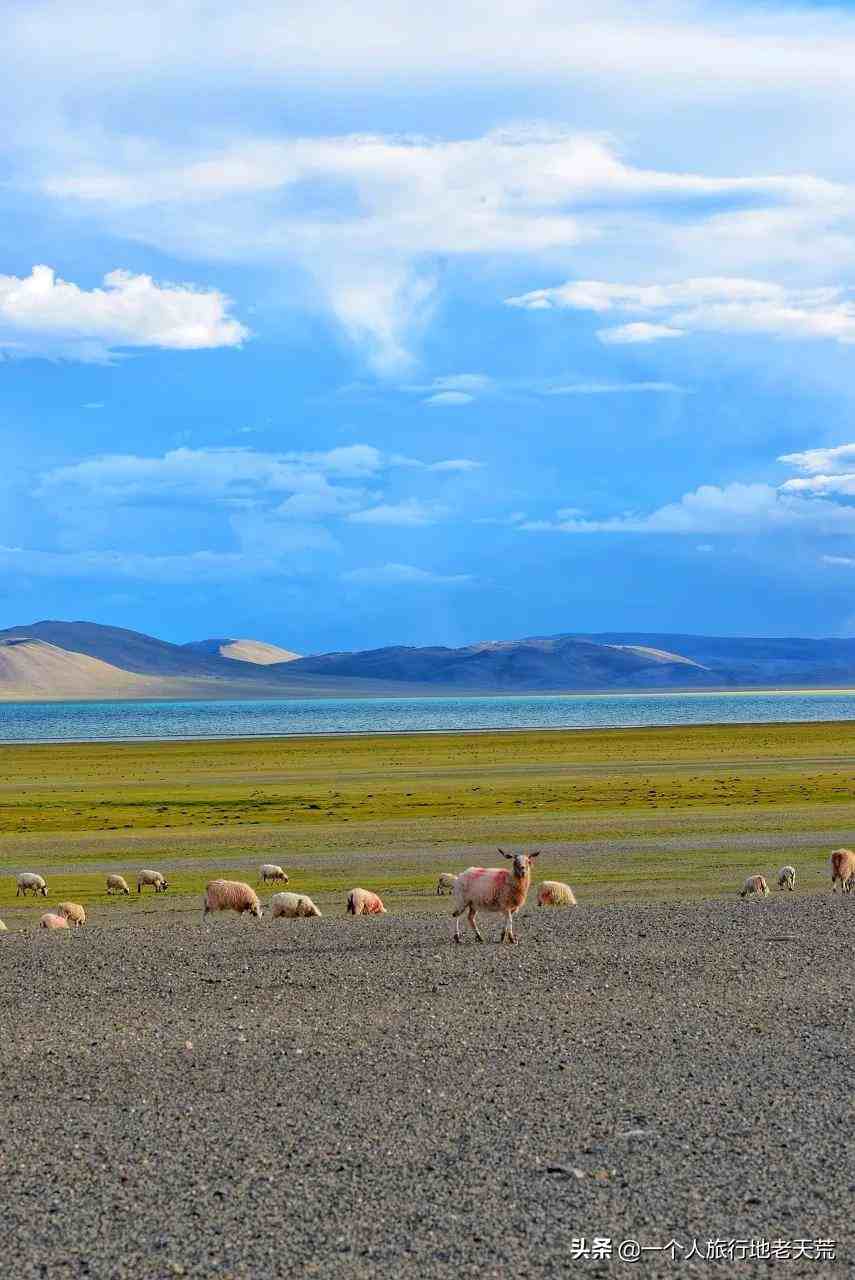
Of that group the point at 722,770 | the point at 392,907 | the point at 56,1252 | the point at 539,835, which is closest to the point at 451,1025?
the point at 56,1252

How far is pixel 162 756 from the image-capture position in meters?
86.2

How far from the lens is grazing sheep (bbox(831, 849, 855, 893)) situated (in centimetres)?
2656

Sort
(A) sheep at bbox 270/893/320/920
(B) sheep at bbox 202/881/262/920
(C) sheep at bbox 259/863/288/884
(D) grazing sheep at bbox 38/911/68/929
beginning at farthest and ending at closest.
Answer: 1. (C) sheep at bbox 259/863/288/884
2. (B) sheep at bbox 202/881/262/920
3. (A) sheep at bbox 270/893/320/920
4. (D) grazing sheep at bbox 38/911/68/929

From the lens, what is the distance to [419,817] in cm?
4428

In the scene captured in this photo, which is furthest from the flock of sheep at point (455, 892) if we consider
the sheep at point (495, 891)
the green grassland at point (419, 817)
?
the green grassland at point (419, 817)

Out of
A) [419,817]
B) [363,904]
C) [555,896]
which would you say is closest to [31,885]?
Result: [363,904]

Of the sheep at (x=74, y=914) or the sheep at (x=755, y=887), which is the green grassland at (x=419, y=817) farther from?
the sheep at (x=755, y=887)

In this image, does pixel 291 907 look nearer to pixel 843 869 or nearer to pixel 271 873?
pixel 271 873

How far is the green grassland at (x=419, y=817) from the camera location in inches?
1195

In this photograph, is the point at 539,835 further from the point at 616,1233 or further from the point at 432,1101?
the point at 616,1233

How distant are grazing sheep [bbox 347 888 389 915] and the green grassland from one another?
3.91ft

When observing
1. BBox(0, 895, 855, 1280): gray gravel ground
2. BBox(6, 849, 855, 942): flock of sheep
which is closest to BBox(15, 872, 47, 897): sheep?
BBox(6, 849, 855, 942): flock of sheep

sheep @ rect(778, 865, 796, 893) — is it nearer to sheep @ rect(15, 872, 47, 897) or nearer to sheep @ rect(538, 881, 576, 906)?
sheep @ rect(538, 881, 576, 906)

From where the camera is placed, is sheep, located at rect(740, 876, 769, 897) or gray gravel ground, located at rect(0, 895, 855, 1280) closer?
gray gravel ground, located at rect(0, 895, 855, 1280)
